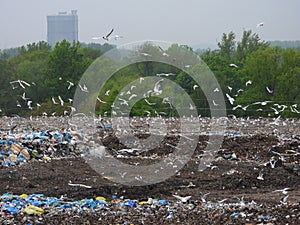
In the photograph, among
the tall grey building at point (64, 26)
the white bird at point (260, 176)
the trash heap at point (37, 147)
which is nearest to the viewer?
the white bird at point (260, 176)

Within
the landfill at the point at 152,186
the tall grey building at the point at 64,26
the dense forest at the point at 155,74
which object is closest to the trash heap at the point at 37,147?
the landfill at the point at 152,186

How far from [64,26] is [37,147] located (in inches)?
2141

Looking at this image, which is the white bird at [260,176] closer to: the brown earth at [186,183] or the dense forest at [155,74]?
the brown earth at [186,183]

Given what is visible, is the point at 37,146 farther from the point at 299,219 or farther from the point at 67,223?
the point at 299,219

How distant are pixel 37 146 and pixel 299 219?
25.9ft

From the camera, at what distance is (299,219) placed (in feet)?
20.1

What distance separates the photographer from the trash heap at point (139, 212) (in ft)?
21.2

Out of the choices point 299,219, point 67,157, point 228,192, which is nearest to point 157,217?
point 299,219

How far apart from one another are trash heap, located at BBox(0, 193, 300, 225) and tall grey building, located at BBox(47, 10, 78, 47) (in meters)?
47.8

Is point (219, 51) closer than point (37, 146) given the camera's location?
No

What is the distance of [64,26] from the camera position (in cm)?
6512

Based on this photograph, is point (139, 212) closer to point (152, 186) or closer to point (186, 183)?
point (152, 186)

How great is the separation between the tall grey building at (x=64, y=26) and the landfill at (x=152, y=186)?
4198 centimetres

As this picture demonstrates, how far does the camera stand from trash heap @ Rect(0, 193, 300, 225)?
6453mm
